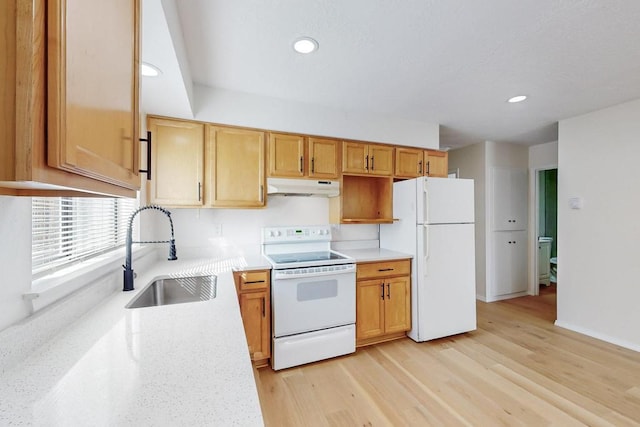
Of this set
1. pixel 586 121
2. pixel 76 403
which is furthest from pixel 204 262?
pixel 586 121

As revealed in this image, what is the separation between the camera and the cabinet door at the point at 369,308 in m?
2.55

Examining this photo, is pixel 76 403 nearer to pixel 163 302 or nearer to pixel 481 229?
pixel 163 302

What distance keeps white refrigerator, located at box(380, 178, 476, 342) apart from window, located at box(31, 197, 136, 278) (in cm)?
255

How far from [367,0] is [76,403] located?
193cm

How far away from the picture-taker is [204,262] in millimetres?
2330

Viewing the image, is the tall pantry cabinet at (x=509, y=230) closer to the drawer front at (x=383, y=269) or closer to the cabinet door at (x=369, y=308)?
the drawer front at (x=383, y=269)

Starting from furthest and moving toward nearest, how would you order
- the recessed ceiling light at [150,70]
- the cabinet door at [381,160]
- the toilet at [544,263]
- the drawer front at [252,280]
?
the toilet at [544,263] → the cabinet door at [381,160] → the drawer front at [252,280] → the recessed ceiling light at [150,70]

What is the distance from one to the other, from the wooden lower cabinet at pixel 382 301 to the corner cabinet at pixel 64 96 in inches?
87.4

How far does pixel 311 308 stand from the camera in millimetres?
2318

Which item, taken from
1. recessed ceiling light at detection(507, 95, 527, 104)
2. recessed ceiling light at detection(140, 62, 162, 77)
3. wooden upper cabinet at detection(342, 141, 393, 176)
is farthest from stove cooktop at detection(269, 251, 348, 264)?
recessed ceiling light at detection(507, 95, 527, 104)

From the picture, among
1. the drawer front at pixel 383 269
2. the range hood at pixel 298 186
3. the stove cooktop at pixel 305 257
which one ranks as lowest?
the drawer front at pixel 383 269

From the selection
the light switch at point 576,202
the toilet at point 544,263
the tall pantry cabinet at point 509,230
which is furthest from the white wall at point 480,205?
the toilet at point 544,263

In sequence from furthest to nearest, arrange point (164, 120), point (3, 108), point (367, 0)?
point (164, 120) → point (367, 0) → point (3, 108)

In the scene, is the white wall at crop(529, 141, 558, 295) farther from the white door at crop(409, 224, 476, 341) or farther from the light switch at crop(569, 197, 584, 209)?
the white door at crop(409, 224, 476, 341)
